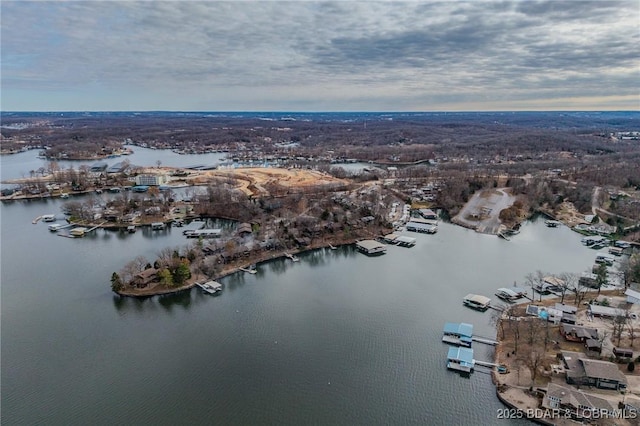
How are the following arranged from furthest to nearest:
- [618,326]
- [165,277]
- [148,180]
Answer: [148,180] → [165,277] → [618,326]

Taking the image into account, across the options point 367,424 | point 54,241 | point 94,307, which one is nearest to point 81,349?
point 94,307

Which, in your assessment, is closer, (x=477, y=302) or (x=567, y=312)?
(x=567, y=312)

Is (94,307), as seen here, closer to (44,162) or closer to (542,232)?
(542,232)

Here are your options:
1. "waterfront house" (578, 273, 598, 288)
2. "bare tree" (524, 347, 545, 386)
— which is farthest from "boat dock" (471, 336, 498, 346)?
"waterfront house" (578, 273, 598, 288)

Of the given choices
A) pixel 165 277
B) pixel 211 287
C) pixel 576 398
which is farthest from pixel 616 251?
pixel 165 277

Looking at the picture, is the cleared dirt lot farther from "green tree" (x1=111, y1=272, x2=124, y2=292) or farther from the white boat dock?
"green tree" (x1=111, y1=272, x2=124, y2=292)

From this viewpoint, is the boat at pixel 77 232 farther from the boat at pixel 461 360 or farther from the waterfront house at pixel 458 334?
the boat at pixel 461 360

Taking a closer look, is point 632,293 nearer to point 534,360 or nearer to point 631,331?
point 631,331
